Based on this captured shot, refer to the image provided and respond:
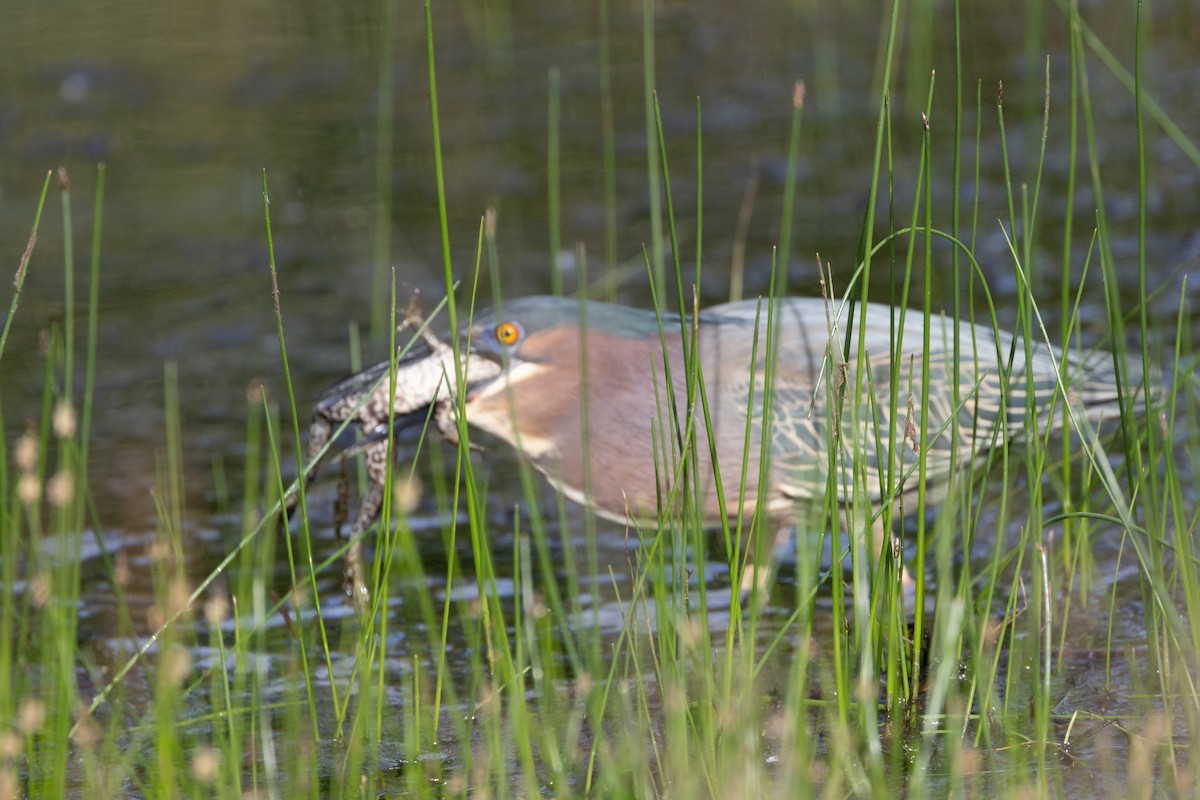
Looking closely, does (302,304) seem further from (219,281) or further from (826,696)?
(826,696)

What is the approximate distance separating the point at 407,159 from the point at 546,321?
316cm

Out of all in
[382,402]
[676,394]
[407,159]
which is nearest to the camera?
[382,402]

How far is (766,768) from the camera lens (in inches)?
89.0

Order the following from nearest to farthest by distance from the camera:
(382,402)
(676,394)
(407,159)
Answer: (382,402)
(676,394)
(407,159)

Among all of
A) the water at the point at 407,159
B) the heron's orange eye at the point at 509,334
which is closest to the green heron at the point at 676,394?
the heron's orange eye at the point at 509,334

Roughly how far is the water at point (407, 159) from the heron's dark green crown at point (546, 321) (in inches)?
21.1

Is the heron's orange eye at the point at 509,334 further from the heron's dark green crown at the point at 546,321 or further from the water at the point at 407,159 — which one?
the water at the point at 407,159

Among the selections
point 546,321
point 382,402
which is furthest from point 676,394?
point 382,402

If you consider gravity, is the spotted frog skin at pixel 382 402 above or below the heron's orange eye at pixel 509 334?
below

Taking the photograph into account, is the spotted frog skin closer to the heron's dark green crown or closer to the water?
the heron's dark green crown

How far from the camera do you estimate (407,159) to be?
6.12 metres

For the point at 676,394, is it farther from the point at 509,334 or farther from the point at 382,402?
the point at 382,402

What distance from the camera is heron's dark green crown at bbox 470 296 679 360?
3.08 metres

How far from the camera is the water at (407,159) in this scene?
4.51m
